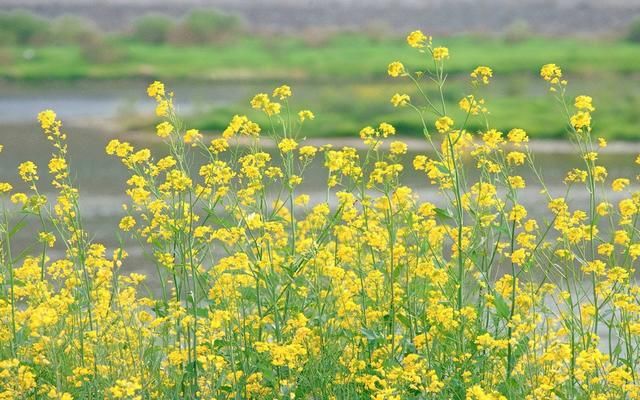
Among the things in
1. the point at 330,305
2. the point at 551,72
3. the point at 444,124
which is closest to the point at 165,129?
the point at 330,305

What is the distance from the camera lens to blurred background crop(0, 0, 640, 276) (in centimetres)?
2100

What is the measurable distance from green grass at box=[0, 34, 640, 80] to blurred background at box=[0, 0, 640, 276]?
7 centimetres

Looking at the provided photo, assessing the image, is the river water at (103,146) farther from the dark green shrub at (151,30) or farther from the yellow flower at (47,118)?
the dark green shrub at (151,30)

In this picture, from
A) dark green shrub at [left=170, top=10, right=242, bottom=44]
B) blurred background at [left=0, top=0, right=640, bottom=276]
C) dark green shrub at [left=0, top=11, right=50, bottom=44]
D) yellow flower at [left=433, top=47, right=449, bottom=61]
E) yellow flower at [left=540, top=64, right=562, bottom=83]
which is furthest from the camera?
dark green shrub at [left=0, top=11, right=50, bottom=44]

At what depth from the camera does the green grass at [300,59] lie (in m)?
32.8

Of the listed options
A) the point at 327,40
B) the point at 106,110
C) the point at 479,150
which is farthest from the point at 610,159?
the point at 327,40

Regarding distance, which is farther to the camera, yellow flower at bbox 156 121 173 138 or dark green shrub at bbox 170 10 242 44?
dark green shrub at bbox 170 10 242 44

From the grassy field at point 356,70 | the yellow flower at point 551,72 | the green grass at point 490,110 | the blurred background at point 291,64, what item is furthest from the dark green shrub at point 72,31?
the yellow flower at point 551,72

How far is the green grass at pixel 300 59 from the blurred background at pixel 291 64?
70 millimetres

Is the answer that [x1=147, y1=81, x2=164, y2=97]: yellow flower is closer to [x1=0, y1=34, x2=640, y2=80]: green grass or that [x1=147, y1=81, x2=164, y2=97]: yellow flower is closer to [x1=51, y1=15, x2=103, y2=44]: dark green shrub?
[x1=0, y1=34, x2=640, y2=80]: green grass

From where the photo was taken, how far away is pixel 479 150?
196 inches

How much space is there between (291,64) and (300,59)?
927mm

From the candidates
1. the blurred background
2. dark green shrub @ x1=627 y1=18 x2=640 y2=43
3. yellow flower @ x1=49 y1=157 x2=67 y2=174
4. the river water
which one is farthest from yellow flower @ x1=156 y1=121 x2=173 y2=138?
dark green shrub @ x1=627 y1=18 x2=640 y2=43

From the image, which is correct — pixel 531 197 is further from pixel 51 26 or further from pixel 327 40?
pixel 51 26
